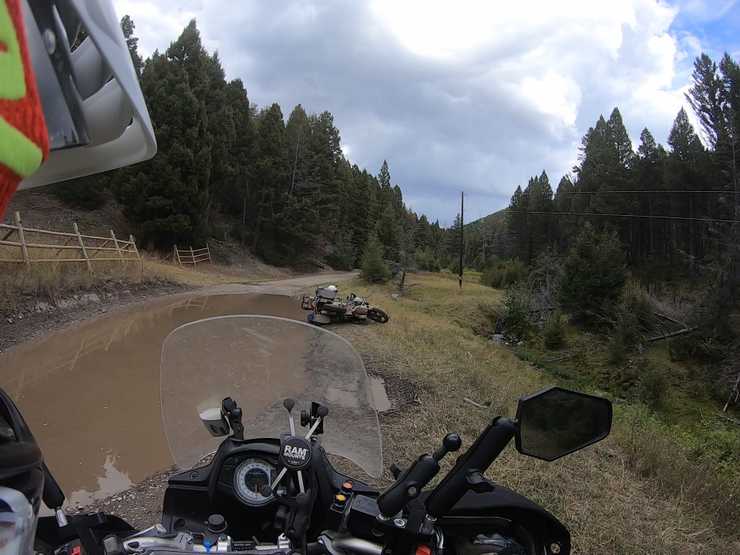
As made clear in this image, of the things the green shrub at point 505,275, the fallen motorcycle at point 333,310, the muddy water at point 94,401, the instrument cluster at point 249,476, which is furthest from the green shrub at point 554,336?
the instrument cluster at point 249,476

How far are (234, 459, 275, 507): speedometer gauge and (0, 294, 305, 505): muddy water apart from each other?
3.34 m

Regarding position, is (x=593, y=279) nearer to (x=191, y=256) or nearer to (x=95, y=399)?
(x=191, y=256)

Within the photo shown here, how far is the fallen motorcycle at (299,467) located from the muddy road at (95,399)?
3.12 metres

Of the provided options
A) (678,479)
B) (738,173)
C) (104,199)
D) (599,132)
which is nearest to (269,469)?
(678,479)

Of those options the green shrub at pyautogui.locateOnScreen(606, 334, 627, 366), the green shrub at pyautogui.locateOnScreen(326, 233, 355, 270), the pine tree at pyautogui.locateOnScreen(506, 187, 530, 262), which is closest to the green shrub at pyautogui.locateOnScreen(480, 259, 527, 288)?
the pine tree at pyautogui.locateOnScreen(506, 187, 530, 262)

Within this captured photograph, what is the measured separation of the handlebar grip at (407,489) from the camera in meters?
1.69

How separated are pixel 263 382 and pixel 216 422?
0.36 m

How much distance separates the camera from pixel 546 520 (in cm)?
190

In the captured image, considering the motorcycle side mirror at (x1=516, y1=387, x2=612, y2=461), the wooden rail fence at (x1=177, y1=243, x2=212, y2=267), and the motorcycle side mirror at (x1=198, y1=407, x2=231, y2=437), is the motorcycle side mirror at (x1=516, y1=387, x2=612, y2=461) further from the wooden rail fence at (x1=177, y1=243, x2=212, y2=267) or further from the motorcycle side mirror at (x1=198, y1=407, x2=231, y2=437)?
the wooden rail fence at (x1=177, y1=243, x2=212, y2=267)

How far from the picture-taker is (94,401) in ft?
23.3

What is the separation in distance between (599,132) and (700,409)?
169 ft

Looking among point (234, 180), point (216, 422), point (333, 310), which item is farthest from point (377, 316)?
point (234, 180)

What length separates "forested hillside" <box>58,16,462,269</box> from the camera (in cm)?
Result: 2866

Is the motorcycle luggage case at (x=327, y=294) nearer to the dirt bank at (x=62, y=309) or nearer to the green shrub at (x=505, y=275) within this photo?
the dirt bank at (x=62, y=309)
